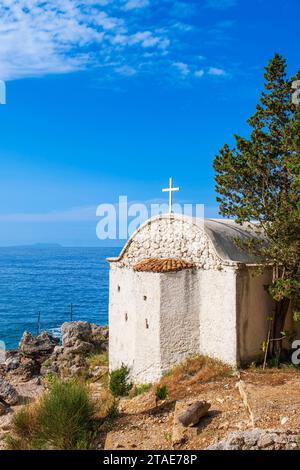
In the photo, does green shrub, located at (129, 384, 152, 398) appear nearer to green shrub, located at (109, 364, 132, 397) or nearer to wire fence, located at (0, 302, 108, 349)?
green shrub, located at (109, 364, 132, 397)

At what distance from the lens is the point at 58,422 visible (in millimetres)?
10086

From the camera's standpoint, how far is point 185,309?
50.8 ft

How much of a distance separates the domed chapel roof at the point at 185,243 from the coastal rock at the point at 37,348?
11023mm

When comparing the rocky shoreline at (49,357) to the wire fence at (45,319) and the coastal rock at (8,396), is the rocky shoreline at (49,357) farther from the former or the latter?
the wire fence at (45,319)

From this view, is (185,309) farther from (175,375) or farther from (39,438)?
(39,438)

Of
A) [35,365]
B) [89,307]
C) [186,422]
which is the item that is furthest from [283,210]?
[89,307]

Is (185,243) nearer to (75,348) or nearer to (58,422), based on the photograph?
(58,422)

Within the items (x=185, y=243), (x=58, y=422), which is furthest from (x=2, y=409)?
(x=185, y=243)

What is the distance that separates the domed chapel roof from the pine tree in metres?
0.82

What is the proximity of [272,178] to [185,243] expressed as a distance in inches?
142

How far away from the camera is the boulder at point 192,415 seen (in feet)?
33.0

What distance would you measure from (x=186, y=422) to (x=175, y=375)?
462 cm

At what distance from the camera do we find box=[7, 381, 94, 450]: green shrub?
997 cm

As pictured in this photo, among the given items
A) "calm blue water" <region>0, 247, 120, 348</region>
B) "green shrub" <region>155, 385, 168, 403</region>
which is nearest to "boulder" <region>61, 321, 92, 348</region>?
"green shrub" <region>155, 385, 168, 403</region>
